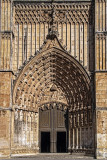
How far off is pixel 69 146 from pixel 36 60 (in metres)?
4.59

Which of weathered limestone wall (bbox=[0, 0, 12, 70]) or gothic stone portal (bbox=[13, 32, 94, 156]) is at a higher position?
weathered limestone wall (bbox=[0, 0, 12, 70])

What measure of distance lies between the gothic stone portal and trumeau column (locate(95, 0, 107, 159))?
0.71 m

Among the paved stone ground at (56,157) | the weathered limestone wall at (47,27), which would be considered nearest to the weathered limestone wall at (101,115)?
the paved stone ground at (56,157)

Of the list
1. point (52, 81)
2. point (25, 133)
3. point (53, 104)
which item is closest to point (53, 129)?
point (53, 104)

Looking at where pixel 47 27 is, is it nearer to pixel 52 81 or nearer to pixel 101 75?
pixel 52 81

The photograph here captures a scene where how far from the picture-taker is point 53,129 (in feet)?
68.2

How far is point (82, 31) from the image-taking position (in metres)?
20.3

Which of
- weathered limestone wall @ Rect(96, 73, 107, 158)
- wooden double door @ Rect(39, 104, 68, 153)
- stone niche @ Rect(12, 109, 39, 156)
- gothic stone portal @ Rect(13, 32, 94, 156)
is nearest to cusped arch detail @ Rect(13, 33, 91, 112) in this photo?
gothic stone portal @ Rect(13, 32, 94, 156)

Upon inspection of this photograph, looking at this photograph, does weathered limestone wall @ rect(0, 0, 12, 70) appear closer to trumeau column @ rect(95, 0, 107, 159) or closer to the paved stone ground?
trumeau column @ rect(95, 0, 107, 159)

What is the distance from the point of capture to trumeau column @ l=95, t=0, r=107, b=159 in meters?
18.6

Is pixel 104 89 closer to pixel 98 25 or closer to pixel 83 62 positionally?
pixel 83 62

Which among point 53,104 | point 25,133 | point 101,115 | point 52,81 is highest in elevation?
point 52,81

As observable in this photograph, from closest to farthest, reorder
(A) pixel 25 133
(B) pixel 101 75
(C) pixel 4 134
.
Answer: (C) pixel 4 134 < (B) pixel 101 75 < (A) pixel 25 133

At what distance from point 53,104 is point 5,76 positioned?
10.3 ft
